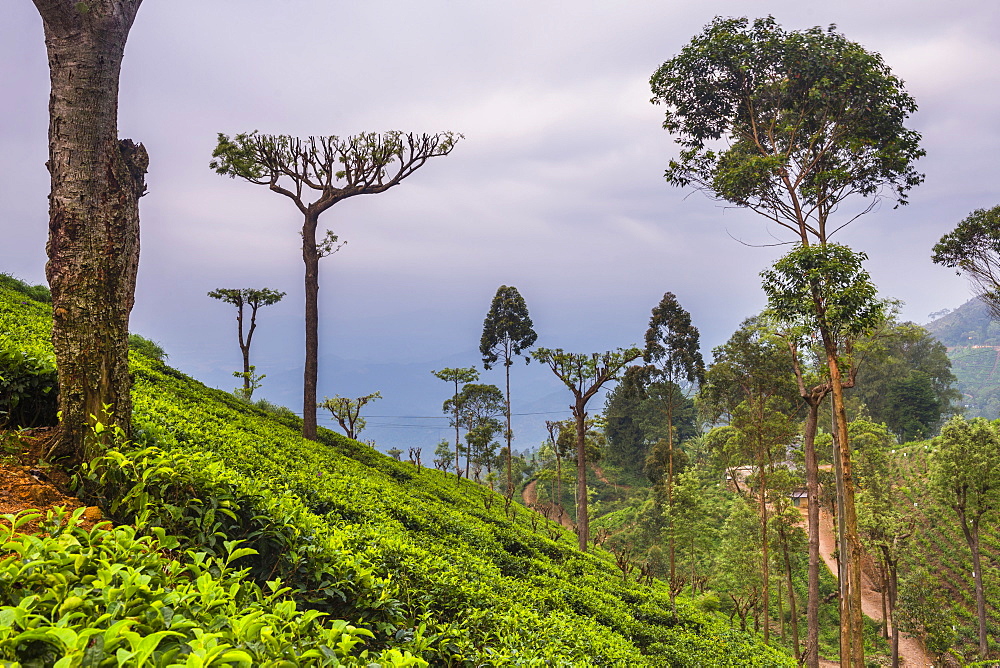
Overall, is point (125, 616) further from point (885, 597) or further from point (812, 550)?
point (885, 597)

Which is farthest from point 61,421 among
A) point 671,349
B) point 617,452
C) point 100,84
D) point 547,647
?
point 617,452

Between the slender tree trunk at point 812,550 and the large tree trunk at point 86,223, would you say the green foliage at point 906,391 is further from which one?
the large tree trunk at point 86,223

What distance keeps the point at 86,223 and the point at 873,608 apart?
114 ft

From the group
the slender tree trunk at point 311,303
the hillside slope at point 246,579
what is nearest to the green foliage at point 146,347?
the slender tree trunk at point 311,303

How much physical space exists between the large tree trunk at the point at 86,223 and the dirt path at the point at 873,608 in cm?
1818

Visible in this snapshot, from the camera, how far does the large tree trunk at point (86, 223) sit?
3396mm

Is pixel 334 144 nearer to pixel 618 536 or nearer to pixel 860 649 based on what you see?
pixel 860 649

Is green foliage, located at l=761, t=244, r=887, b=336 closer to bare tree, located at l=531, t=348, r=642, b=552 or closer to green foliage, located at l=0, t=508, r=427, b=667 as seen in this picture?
bare tree, located at l=531, t=348, r=642, b=552

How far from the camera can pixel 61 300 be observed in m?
3.42

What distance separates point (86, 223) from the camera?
344 cm

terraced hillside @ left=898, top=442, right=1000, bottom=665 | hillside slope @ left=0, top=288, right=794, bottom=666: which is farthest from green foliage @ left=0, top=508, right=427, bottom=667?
terraced hillside @ left=898, top=442, right=1000, bottom=665

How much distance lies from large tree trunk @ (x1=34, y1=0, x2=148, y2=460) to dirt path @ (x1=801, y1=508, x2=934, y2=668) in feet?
59.7

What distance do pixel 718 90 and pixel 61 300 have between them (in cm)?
1479

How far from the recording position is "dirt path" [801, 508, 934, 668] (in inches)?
848
